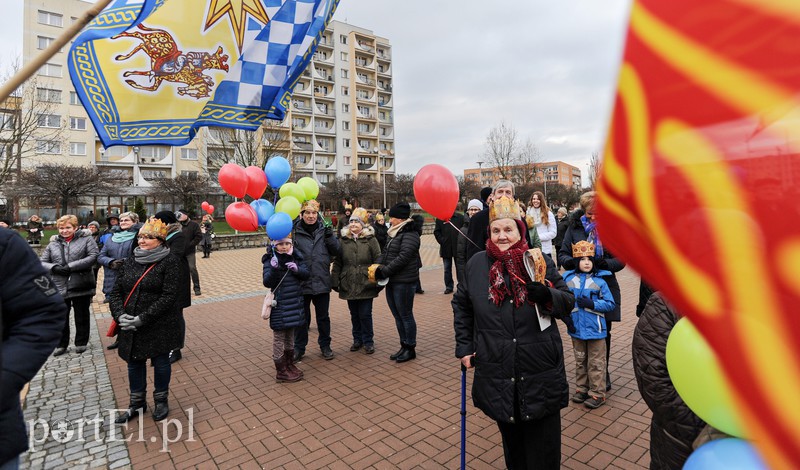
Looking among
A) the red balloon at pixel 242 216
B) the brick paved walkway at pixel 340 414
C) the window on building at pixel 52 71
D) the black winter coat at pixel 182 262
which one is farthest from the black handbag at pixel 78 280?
the window on building at pixel 52 71

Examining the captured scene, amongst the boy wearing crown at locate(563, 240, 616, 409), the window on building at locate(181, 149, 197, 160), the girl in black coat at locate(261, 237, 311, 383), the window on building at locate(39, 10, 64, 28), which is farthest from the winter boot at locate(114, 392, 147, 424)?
A: the window on building at locate(39, 10, 64, 28)

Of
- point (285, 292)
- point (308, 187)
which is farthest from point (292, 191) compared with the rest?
point (285, 292)

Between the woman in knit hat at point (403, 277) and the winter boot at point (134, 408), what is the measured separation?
2843mm

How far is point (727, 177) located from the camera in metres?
0.51

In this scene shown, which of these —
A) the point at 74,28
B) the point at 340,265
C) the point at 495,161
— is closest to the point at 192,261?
the point at 340,265

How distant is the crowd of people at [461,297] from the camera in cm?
249

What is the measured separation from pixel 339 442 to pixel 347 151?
63.5 metres

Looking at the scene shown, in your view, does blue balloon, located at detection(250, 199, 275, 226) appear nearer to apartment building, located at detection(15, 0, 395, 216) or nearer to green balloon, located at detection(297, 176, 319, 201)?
green balloon, located at detection(297, 176, 319, 201)

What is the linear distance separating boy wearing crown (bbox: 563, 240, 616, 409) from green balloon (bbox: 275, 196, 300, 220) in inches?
140

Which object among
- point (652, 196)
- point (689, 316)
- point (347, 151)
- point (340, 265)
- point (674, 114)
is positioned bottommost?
point (340, 265)

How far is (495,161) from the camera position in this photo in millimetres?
33969

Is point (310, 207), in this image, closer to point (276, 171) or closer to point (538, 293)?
point (276, 171)

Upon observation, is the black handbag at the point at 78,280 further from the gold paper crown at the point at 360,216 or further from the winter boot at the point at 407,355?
the winter boot at the point at 407,355

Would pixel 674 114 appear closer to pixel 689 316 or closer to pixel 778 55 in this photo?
pixel 778 55
